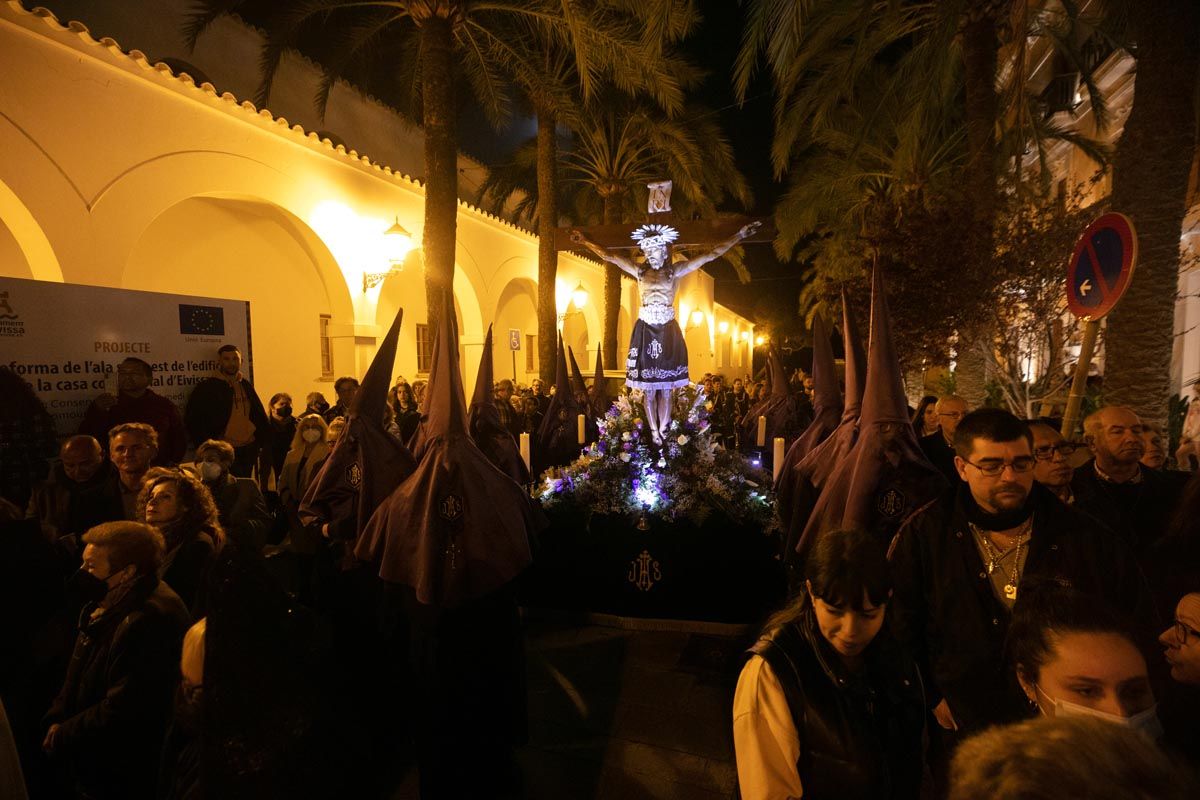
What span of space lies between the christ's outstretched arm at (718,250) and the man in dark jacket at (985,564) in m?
4.80

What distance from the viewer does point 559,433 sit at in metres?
8.71

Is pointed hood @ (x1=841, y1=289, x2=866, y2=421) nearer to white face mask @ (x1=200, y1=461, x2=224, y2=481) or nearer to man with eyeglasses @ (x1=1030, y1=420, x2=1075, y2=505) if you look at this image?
man with eyeglasses @ (x1=1030, y1=420, x2=1075, y2=505)

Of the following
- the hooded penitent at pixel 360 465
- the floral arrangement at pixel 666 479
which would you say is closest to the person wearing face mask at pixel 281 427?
the floral arrangement at pixel 666 479

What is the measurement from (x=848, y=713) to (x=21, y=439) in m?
5.53

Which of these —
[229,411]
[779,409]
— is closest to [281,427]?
[229,411]

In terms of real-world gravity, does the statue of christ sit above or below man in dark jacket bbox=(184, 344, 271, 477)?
above

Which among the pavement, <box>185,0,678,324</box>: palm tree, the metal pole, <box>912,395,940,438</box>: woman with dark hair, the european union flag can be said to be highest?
<box>185,0,678,324</box>: palm tree

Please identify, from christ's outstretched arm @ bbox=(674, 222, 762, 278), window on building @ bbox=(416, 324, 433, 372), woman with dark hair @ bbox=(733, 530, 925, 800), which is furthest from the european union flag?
window on building @ bbox=(416, 324, 433, 372)

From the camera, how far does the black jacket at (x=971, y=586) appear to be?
2207 millimetres

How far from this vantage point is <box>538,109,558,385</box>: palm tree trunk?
47.1ft

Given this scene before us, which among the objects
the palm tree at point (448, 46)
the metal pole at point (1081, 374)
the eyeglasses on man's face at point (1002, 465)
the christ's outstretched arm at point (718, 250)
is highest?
the palm tree at point (448, 46)

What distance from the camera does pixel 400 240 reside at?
11.6 metres

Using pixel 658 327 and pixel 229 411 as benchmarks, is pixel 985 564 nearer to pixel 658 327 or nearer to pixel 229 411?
pixel 658 327

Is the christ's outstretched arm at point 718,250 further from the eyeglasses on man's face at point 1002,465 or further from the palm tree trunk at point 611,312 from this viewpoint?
the palm tree trunk at point 611,312
